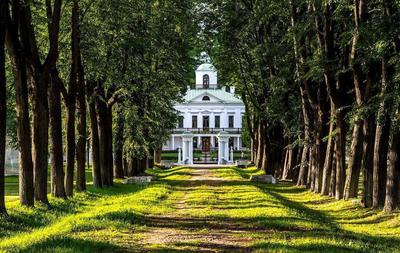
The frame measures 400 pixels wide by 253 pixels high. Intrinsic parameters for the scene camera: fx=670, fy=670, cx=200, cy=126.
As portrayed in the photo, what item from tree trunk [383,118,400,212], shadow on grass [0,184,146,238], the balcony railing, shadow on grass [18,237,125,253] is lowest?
shadow on grass [0,184,146,238]

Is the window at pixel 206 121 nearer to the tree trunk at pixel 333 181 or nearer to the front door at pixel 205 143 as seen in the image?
the front door at pixel 205 143

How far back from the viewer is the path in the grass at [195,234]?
32.8 feet

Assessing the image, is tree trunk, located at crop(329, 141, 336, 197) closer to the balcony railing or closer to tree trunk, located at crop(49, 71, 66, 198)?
tree trunk, located at crop(49, 71, 66, 198)

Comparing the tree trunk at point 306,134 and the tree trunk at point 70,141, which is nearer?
the tree trunk at point 70,141

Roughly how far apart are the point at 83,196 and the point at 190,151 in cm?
5638

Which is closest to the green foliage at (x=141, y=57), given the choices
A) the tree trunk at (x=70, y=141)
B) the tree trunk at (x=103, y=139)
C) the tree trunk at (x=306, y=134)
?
the tree trunk at (x=103, y=139)

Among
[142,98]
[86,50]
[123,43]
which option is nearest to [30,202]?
[86,50]

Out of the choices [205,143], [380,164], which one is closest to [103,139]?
[380,164]

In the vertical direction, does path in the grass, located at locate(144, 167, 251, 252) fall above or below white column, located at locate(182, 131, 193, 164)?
below

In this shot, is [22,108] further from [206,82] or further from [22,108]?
[206,82]

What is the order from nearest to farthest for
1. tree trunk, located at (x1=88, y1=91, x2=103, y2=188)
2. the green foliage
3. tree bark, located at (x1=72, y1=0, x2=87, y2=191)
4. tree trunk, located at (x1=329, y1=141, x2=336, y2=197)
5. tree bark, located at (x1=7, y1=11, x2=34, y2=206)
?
1. tree bark, located at (x1=7, y1=11, x2=34, y2=206)
2. tree trunk, located at (x1=329, y1=141, x2=336, y2=197)
3. tree bark, located at (x1=72, y1=0, x2=87, y2=191)
4. the green foliage
5. tree trunk, located at (x1=88, y1=91, x2=103, y2=188)

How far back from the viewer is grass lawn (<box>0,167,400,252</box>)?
9836mm

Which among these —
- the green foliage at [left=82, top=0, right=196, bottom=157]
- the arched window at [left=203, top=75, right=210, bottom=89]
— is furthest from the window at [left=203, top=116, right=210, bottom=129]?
the green foliage at [left=82, top=0, right=196, bottom=157]

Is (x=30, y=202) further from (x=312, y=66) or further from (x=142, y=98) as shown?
(x=142, y=98)
